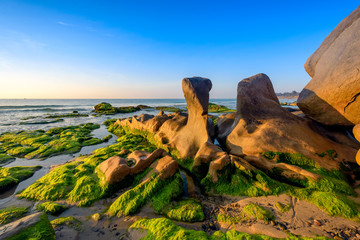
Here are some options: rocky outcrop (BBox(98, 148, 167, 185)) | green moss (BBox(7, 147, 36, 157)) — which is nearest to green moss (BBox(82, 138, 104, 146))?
green moss (BBox(7, 147, 36, 157))

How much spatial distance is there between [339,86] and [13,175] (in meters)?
13.0

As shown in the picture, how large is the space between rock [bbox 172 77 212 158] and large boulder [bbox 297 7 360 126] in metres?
4.11

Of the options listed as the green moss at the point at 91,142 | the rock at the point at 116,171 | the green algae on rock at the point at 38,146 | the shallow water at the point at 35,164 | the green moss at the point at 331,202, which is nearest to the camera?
the green moss at the point at 331,202

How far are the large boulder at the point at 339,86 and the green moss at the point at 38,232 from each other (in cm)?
884

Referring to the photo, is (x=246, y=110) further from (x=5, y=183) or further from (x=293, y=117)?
(x=5, y=183)

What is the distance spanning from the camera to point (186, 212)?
3.82 meters

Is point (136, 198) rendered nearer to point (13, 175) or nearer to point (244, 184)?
point (244, 184)

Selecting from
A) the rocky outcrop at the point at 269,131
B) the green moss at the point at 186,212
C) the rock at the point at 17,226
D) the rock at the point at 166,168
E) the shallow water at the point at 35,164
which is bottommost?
the shallow water at the point at 35,164

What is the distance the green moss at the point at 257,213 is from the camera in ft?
11.3

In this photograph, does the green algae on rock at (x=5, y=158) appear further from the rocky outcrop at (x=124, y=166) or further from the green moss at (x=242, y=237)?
the green moss at (x=242, y=237)

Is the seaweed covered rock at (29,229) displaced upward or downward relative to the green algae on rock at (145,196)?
upward

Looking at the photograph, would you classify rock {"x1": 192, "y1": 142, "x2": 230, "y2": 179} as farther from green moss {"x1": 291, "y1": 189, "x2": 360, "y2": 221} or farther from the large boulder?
the large boulder

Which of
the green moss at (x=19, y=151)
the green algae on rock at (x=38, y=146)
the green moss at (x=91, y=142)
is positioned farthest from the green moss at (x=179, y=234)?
the green moss at (x=19, y=151)

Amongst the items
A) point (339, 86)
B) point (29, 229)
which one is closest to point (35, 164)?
point (29, 229)
